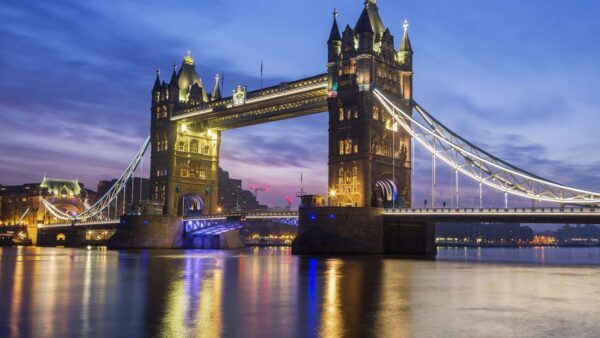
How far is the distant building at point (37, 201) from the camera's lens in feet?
543

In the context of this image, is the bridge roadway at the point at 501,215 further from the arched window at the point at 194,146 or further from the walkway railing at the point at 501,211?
the arched window at the point at 194,146

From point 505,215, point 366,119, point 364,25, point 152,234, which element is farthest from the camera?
point 152,234

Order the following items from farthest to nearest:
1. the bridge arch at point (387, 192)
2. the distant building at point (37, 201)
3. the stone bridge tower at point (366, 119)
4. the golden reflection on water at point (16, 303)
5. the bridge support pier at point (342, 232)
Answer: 1. the distant building at point (37, 201)
2. the bridge arch at point (387, 192)
3. the stone bridge tower at point (366, 119)
4. the bridge support pier at point (342, 232)
5. the golden reflection on water at point (16, 303)

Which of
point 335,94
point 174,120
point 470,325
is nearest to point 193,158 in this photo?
point 174,120

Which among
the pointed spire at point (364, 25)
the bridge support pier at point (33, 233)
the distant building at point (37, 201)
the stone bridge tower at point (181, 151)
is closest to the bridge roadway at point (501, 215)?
the pointed spire at point (364, 25)

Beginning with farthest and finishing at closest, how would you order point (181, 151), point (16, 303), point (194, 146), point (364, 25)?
point (194, 146), point (181, 151), point (364, 25), point (16, 303)

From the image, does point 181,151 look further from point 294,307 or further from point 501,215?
point 294,307

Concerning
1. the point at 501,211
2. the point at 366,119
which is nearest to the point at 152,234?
the point at 366,119

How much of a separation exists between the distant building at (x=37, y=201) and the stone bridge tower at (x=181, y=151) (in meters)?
63.5

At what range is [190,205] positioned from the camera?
113 meters

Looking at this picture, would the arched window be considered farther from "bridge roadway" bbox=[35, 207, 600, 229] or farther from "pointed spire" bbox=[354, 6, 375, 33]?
"bridge roadway" bbox=[35, 207, 600, 229]

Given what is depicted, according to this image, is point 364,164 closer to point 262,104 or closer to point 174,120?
point 262,104

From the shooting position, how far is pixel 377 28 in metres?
82.1

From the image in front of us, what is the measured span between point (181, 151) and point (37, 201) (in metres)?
76.1
